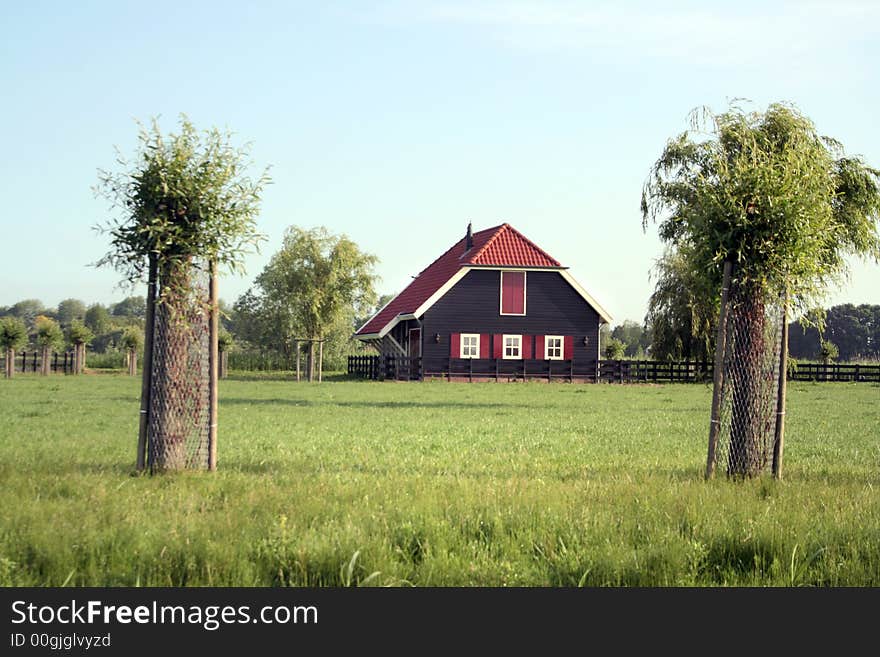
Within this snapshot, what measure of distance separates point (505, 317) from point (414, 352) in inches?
219

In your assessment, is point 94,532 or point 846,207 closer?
point 94,532

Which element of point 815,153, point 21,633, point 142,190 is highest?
point 815,153

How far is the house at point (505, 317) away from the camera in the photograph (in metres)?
51.4

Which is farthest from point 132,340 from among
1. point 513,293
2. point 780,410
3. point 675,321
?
point 780,410

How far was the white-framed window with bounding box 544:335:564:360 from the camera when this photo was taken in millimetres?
52625

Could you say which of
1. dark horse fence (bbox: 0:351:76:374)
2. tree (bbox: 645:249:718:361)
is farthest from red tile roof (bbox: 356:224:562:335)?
dark horse fence (bbox: 0:351:76:374)

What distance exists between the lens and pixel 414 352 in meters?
53.5

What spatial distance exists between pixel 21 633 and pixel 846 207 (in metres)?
25.2

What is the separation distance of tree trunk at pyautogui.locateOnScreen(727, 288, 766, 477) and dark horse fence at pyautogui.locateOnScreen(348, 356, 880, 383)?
124ft

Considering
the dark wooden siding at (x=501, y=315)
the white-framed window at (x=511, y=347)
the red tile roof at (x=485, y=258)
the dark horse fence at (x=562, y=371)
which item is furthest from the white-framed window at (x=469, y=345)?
the red tile roof at (x=485, y=258)

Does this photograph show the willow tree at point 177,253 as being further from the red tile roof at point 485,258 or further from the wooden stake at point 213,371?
the red tile roof at point 485,258

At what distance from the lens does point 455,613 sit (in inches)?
232

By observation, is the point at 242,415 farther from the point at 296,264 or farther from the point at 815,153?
the point at 296,264

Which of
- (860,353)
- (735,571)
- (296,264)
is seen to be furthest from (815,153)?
(860,353)
